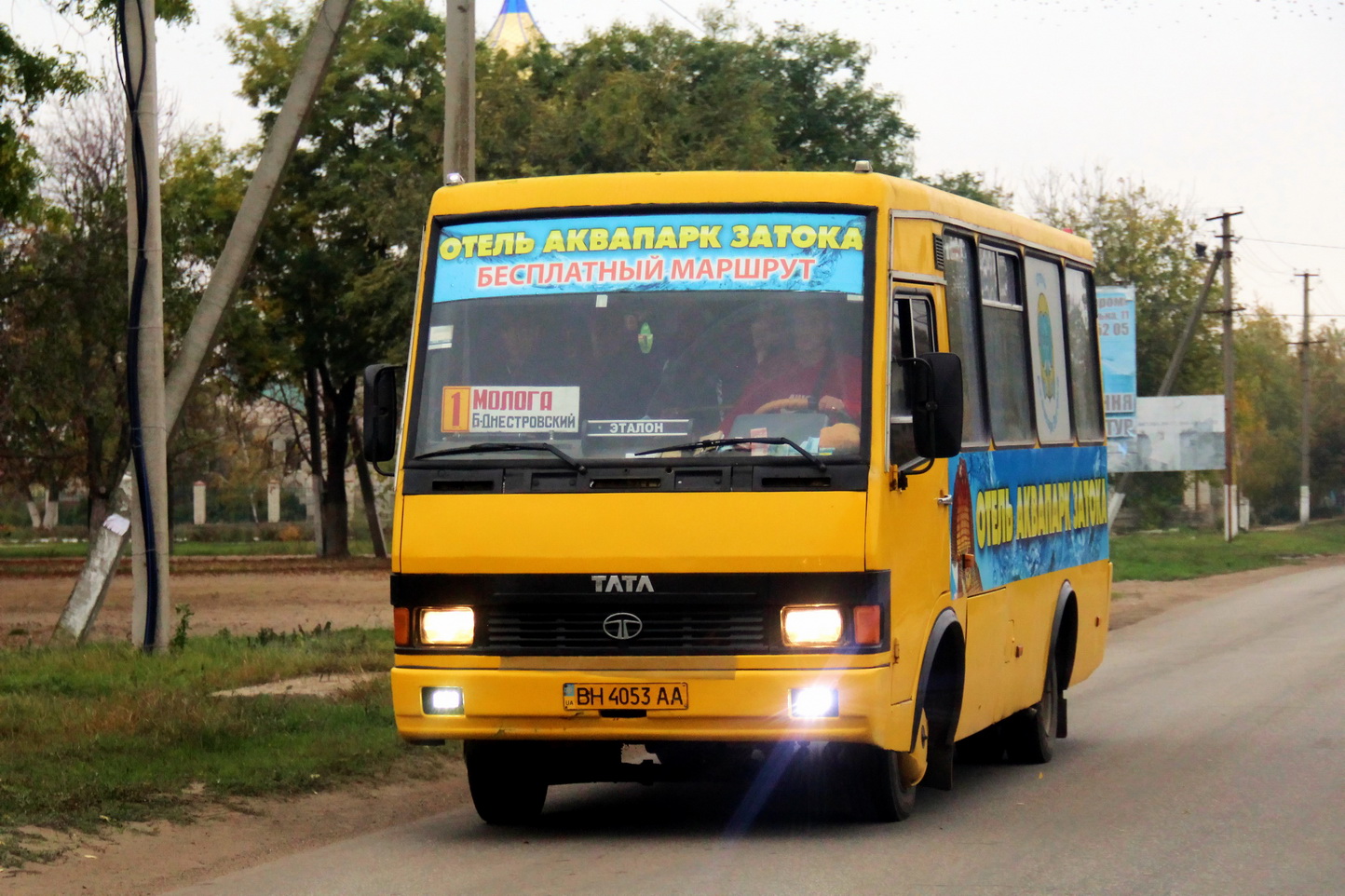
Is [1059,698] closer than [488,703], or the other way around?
[488,703]

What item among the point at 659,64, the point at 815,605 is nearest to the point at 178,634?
the point at 815,605

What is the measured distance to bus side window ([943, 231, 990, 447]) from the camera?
951 cm

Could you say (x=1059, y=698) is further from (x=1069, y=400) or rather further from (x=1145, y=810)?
(x=1145, y=810)

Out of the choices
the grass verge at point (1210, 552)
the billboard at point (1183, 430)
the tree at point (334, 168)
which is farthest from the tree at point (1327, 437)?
the tree at point (334, 168)

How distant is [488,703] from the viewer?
8.11m

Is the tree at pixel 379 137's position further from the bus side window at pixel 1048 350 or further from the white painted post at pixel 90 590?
the bus side window at pixel 1048 350

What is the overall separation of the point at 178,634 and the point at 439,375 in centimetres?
971

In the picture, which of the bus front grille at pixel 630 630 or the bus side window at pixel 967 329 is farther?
the bus side window at pixel 967 329

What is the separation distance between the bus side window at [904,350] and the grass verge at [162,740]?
3759 mm

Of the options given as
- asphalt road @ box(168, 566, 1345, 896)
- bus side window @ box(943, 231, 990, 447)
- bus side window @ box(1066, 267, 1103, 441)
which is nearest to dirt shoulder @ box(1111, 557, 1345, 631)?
bus side window @ box(1066, 267, 1103, 441)

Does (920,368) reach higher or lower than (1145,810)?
higher

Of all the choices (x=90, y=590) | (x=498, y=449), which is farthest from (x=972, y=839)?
(x=90, y=590)

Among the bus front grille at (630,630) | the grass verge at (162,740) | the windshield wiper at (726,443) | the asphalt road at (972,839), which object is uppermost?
the windshield wiper at (726,443)

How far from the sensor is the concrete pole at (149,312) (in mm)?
16234
